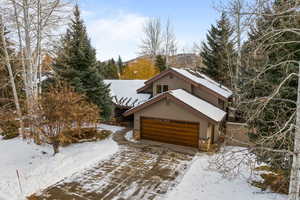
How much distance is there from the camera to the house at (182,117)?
36.6 ft

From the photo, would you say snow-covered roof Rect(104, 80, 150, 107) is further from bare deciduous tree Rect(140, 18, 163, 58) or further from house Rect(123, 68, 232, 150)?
bare deciduous tree Rect(140, 18, 163, 58)

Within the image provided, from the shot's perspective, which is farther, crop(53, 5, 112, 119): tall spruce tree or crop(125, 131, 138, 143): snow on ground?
crop(53, 5, 112, 119): tall spruce tree

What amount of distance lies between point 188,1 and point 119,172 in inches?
507

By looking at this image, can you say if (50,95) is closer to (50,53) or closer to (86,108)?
(86,108)

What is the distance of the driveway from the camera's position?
680 cm

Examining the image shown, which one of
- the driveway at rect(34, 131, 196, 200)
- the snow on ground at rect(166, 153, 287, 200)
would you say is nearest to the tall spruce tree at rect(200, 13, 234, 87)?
the driveway at rect(34, 131, 196, 200)

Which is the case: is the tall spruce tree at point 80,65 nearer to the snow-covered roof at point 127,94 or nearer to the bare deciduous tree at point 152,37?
the snow-covered roof at point 127,94

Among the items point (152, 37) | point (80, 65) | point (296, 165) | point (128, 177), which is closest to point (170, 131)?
point (128, 177)

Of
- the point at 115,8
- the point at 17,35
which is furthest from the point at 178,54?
the point at 17,35

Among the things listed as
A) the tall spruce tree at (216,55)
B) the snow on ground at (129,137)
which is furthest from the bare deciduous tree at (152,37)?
the snow on ground at (129,137)

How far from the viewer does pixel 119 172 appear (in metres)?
8.48

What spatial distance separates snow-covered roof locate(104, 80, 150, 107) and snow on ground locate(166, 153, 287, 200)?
10.1 metres

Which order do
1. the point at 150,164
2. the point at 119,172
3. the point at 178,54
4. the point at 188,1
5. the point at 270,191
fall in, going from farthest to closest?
1. the point at 178,54
2. the point at 188,1
3. the point at 150,164
4. the point at 119,172
5. the point at 270,191

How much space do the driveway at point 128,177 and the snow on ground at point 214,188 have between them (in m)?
0.46
